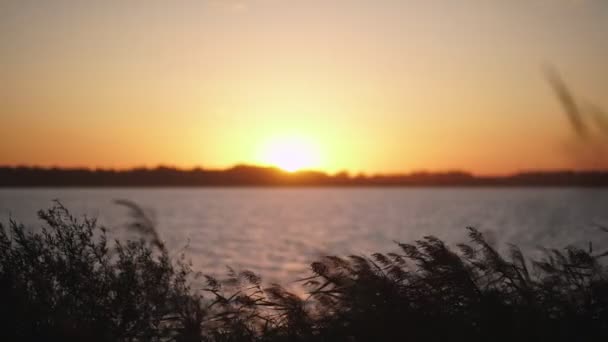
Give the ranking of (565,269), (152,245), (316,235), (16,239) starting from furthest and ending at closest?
(316,235) < (16,239) < (152,245) < (565,269)

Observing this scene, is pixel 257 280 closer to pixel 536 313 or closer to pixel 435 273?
pixel 435 273

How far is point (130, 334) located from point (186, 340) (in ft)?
3.60

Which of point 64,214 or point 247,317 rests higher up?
point 64,214

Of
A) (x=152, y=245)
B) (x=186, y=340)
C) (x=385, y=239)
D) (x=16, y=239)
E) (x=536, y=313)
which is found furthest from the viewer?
(x=385, y=239)

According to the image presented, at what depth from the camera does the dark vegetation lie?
5152 mm

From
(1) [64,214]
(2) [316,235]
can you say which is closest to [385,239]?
(2) [316,235]

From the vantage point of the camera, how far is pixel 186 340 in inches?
215

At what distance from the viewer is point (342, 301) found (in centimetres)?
548

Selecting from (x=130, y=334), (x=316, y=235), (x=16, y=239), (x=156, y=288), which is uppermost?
(x=16, y=239)

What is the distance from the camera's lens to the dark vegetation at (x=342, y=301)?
5.15 m

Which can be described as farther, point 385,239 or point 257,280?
point 385,239

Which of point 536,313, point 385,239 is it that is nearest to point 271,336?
point 536,313

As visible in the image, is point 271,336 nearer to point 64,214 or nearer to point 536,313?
point 536,313

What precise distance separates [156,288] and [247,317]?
1.34 meters
